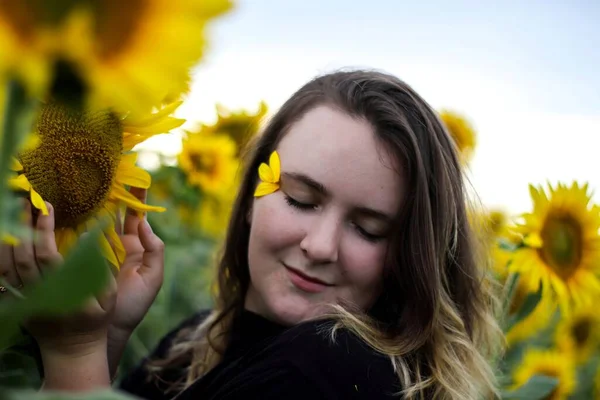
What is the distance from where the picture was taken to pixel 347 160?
1.23m

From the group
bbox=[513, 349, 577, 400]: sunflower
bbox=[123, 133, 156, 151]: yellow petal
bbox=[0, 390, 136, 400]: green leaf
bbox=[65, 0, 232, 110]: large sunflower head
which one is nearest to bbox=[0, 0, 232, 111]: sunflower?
bbox=[65, 0, 232, 110]: large sunflower head

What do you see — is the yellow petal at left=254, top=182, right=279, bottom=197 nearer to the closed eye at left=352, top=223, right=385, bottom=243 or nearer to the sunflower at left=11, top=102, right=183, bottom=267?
the closed eye at left=352, top=223, right=385, bottom=243

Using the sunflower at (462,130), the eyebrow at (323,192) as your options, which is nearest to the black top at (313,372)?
the eyebrow at (323,192)

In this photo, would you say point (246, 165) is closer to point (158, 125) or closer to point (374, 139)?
point (374, 139)

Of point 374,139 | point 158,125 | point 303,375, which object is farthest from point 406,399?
point 158,125

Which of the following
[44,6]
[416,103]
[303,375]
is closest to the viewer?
[44,6]

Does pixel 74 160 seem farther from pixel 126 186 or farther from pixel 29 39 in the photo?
pixel 29 39

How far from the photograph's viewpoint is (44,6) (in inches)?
15.1

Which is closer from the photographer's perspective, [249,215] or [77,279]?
[77,279]

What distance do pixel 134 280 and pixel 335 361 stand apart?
39cm

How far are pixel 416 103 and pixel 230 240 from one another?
0.52m

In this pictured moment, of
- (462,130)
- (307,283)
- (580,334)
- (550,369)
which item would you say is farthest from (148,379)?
(462,130)

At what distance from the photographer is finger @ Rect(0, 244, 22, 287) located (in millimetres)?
882

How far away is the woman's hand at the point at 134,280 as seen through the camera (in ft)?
3.95
